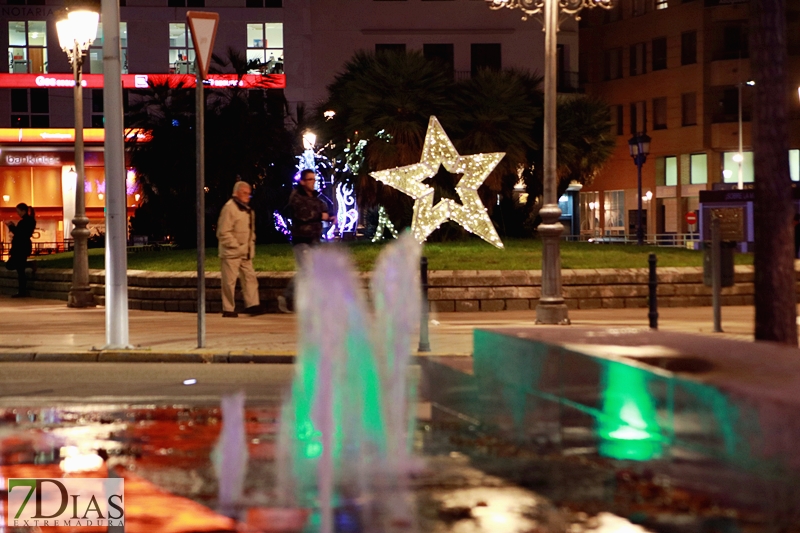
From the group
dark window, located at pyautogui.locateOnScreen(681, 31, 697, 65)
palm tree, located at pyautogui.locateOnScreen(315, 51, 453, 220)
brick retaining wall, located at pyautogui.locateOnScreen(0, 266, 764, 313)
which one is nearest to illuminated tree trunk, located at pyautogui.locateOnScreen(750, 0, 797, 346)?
brick retaining wall, located at pyautogui.locateOnScreen(0, 266, 764, 313)

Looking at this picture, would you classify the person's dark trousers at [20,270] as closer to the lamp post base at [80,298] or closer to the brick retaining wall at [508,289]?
the lamp post base at [80,298]

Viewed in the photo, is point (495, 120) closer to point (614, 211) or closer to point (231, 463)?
point (231, 463)

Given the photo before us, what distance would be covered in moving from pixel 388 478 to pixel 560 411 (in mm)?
1279

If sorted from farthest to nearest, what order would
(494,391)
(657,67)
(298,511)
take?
(657,67) → (494,391) → (298,511)

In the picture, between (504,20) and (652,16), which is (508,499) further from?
(652,16)

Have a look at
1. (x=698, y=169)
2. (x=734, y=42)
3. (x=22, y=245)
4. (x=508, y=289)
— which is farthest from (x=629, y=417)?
(x=698, y=169)

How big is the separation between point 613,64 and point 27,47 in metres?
33.1

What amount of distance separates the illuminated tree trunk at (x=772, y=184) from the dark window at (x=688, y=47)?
187 feet

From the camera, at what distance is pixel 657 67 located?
222 feet

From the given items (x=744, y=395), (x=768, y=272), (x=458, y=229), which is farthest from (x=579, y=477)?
(x=458, y=229)

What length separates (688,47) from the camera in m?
65.9

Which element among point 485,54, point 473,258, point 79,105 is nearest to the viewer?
point 79,105

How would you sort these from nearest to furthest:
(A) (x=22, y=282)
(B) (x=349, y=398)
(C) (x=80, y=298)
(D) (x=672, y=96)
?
1. (B) (x=349, y=398)
2. (C) (x=80, y=298)
3. (A) (x=22, y=282)
4. (D) (x=672, y=96)

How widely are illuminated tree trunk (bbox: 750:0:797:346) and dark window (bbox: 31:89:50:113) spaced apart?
181ft
